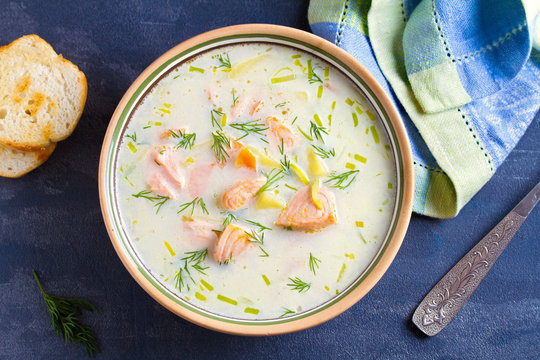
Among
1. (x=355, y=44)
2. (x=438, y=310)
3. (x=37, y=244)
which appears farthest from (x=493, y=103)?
(x=37, y=244)

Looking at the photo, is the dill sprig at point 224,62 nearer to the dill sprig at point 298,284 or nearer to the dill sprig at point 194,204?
the dill sprig at point 194,204

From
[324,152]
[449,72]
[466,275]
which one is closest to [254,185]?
[324,152]

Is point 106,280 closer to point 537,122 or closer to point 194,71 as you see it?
point 194,71

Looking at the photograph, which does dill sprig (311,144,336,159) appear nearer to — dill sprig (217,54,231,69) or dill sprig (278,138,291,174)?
dill sprig (278,138,291,174)

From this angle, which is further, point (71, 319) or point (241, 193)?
point (71, 319)

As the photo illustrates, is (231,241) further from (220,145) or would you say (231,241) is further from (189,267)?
(220,145)

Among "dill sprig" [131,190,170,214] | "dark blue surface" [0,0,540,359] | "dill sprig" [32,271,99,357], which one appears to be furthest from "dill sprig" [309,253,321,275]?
"dill sprig" [32,271,99,357]

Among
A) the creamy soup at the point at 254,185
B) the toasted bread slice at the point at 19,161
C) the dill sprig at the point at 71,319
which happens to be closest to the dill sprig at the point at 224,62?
the creamy soup at the point at 254,185
